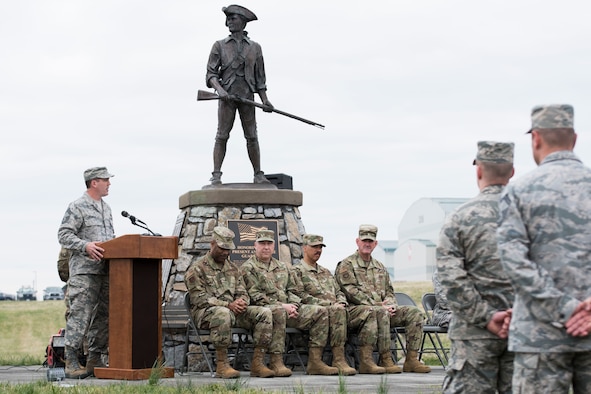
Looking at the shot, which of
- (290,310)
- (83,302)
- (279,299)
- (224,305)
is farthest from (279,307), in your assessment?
(83,302)

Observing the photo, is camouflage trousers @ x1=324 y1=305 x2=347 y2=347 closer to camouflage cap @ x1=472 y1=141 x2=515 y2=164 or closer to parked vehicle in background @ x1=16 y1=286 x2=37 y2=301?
camouflage cap @ x1=472 y1=141 x2=515 y2=164

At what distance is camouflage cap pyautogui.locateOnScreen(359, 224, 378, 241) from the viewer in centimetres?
1204

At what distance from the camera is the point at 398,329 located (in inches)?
490

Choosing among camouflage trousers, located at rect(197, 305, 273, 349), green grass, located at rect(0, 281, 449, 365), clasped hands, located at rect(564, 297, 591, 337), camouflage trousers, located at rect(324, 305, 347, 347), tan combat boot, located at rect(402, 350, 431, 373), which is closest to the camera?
clasped hands, located at rect(564, 297, 591, 337)

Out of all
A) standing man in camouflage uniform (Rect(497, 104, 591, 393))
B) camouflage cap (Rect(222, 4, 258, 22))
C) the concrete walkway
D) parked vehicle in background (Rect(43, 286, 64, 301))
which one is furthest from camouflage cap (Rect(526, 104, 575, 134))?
parked vehicle in background (Rect(43, 286, 64, 301))

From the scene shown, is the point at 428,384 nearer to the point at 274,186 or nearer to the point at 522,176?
the point at 274,186

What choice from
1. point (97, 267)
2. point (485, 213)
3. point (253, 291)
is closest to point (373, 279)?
point (253, 291)

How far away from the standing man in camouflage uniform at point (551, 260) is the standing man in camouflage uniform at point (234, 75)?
844 centimetres

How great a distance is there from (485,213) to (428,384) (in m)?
4.71

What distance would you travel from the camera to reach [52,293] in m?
53.8

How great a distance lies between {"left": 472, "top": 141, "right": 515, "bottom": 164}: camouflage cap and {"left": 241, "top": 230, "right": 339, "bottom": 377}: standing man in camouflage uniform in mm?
5744

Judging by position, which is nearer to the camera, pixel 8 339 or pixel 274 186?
pixel 274 186

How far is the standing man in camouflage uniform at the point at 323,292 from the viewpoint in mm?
11664

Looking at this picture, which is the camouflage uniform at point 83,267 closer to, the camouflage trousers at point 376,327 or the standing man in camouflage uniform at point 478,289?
the camouflage trousers at point 376,327
